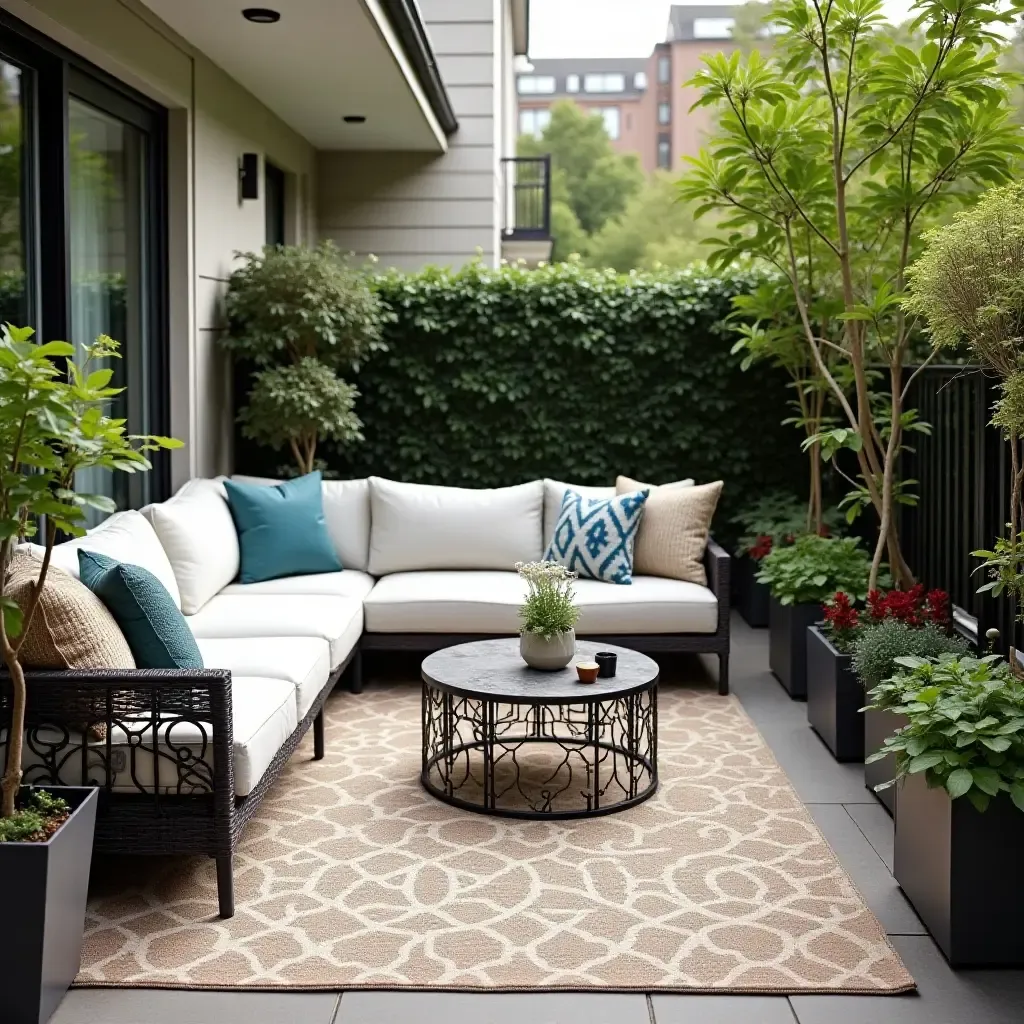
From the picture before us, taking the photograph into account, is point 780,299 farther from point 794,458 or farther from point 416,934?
point 416,934

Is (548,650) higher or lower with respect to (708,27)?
lower

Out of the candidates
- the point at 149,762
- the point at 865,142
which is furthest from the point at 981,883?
the point at 865,142

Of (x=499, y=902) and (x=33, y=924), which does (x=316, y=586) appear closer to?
(x=499, y=902)

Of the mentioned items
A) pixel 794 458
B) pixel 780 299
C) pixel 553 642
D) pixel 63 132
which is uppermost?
pixel 63 132

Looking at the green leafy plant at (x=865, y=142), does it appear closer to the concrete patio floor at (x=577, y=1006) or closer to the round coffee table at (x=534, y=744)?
the round coffee table at (x=534, y=744)

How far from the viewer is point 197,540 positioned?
5316mm

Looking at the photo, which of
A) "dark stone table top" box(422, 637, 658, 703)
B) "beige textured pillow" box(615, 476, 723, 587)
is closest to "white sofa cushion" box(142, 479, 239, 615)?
"dark stone table top" box(422, 637, 658, 703)

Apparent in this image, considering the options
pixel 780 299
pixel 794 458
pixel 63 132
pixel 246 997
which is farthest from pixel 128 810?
pixel 794 458

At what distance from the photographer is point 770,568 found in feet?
19.9

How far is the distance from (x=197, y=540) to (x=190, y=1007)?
2.60 meters

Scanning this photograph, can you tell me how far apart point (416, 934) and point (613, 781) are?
4.52 ft

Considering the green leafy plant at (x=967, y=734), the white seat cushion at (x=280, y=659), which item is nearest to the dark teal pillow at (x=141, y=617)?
the white seat cushion at (x=280, y=659)

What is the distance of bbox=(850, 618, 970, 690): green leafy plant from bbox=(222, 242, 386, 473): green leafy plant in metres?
3.25

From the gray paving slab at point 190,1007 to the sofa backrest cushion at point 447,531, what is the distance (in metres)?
3.41
